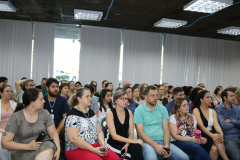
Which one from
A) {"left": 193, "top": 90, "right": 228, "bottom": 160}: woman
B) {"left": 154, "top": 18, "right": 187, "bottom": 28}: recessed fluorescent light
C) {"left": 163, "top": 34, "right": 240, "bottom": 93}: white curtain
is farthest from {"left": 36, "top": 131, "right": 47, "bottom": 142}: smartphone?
{"left": 163, "top": 34, "right": 240, "bottom": 93}: white curtain

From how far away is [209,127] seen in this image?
3531 millimetres

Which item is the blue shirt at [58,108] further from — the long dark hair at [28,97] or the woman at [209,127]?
the woman at [209,127]

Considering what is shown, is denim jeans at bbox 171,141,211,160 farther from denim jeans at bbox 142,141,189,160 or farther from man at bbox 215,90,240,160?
man at bbox 215,90,240,160

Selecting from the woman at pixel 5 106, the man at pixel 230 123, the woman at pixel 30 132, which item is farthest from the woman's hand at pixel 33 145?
the man at pixel 230 123

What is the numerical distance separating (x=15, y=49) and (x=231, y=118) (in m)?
7.96

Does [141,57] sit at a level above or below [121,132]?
above

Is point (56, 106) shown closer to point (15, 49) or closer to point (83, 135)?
point (83, 135)

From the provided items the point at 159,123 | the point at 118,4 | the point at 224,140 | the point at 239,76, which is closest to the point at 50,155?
the point at 159,123

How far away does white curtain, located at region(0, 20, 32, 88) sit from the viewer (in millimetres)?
8203

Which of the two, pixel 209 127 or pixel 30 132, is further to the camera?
pixel 209 127

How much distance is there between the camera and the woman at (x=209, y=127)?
3321 mm

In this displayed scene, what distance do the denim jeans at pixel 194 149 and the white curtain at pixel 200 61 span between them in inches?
256

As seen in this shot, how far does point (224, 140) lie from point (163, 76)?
608 centimetres

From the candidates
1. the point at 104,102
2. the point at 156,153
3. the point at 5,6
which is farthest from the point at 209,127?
the point at 5,6
